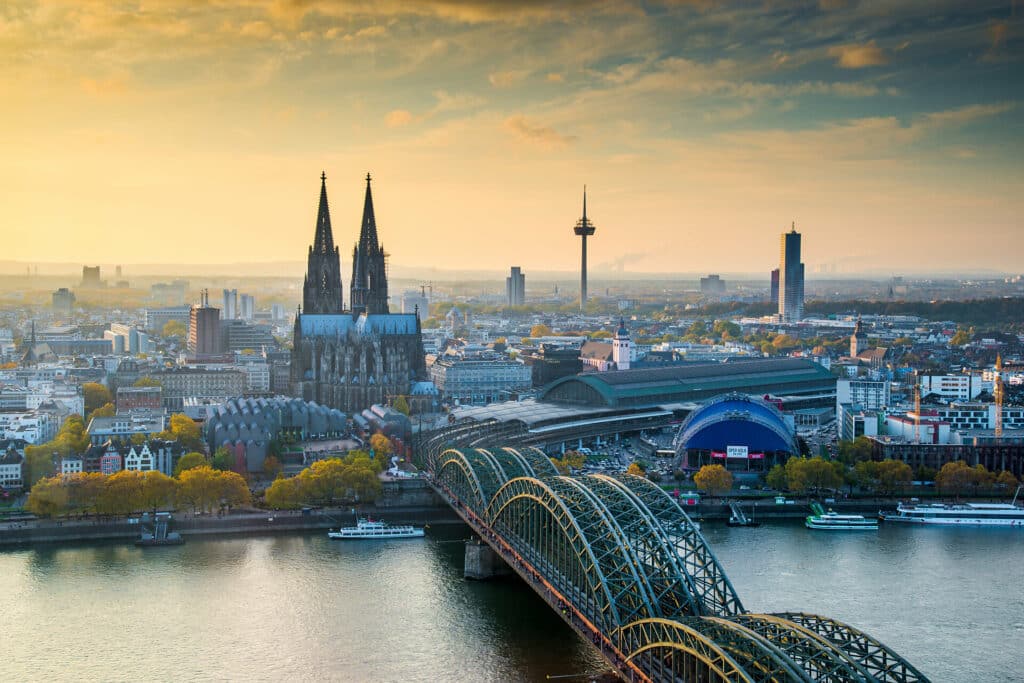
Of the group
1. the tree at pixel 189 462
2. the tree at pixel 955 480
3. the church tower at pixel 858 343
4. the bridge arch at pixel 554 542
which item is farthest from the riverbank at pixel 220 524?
the church tower at pixel 858 343

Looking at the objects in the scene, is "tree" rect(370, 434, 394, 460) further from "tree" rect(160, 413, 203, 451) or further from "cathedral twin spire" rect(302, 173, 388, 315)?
"cathedral twin spire" rect(302, 173, 388, 315)

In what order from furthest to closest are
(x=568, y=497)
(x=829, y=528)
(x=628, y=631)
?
1. (x=829, y=528)
2. (x=568, y=497)
3. (x=628, y=631)

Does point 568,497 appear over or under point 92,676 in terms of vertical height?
over

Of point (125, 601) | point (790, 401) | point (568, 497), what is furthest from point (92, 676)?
point (790, 401)

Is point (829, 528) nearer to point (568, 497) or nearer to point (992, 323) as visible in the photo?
point (568, 497)

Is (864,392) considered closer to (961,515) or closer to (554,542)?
(961,515)

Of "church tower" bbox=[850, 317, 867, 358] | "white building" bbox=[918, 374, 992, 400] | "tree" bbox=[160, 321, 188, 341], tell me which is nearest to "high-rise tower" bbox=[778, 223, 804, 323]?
"church tower" bbox=[850, 317, 867, 358]
